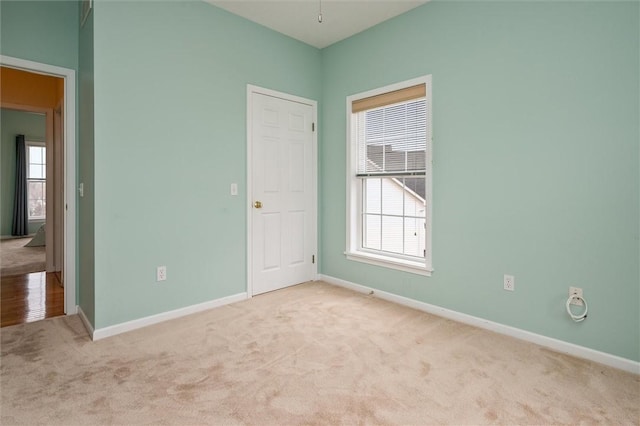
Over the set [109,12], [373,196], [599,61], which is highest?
[109,12]

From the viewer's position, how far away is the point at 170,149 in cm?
302

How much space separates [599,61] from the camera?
2270mm

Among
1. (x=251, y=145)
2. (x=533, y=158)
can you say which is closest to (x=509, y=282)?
(x=533, y=158)

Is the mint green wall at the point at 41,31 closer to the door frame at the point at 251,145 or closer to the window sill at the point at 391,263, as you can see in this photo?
the door frame at the point at 251,145

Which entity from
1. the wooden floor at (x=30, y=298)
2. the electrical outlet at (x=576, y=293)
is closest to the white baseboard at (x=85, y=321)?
the wooden floor at (x=30, y=298)

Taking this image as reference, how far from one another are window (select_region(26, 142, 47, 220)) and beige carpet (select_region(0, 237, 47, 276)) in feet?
4.09

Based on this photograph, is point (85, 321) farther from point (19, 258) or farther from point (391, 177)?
point (19, 258)

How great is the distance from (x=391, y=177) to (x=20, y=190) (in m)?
8.38

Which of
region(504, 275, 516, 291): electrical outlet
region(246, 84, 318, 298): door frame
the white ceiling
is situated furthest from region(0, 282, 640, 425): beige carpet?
the white ceiling

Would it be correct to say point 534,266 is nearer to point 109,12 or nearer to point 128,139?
point 128,139

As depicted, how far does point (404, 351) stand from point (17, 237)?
29.2ft

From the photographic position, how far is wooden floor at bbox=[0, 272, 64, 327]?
3131mm

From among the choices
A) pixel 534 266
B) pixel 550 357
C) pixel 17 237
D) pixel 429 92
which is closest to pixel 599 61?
pixel 429 92

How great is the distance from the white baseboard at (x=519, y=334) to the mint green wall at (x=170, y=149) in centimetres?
154
